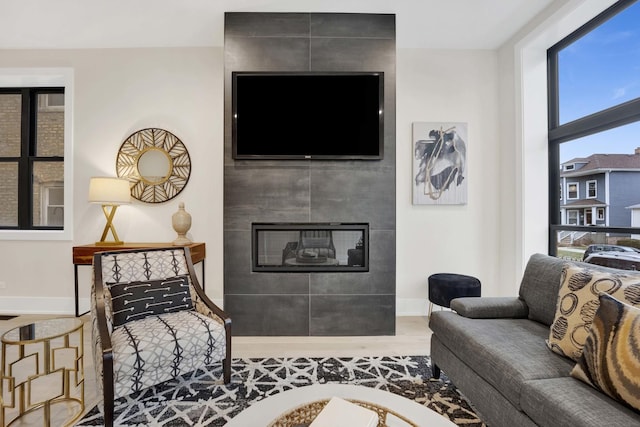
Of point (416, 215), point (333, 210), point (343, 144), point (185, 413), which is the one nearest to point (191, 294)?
point (185, 413)

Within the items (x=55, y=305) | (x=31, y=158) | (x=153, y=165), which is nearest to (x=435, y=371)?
(x=153, y=165)

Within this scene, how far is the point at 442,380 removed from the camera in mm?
2072

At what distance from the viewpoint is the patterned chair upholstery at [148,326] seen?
1.65 metres

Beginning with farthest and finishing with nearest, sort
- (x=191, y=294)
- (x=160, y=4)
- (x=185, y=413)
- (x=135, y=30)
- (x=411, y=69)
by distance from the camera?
(x=411, y=69) → (x=135, y=30) → (x=160, y=4) → (x=191, y=294) → (x=185, y=413)

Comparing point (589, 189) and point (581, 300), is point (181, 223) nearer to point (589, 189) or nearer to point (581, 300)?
point (581, 300)

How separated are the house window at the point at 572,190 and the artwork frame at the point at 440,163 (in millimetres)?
915

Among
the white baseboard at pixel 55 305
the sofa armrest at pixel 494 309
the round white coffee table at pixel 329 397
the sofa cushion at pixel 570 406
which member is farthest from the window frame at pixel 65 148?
the sofa cushion at pixel 570 406

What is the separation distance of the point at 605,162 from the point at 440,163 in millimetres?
1354

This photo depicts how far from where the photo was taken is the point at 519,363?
140 cm

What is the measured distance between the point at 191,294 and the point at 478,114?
344 cm

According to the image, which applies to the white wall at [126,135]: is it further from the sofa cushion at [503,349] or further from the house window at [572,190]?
the house window at [572,190]

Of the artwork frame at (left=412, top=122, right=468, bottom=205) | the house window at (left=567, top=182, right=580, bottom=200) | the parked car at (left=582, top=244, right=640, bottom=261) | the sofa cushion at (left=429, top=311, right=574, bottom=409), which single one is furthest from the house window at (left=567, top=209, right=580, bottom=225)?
the sofa cushion at (left=429, top=311, right=574, bottom=409)

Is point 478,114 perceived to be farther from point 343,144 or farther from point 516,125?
point 343,144

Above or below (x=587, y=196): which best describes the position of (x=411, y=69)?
above
